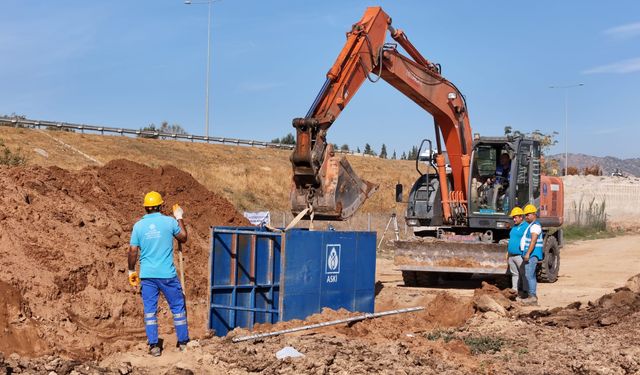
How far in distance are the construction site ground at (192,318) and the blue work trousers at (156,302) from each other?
0.89 feet

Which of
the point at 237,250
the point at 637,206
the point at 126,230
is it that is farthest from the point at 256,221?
the point at 637,206

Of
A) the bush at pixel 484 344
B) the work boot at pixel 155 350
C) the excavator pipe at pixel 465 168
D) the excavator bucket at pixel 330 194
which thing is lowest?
the bush at pixel 484 344

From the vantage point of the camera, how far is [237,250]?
458 inches

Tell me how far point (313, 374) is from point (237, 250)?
3238 millimetres

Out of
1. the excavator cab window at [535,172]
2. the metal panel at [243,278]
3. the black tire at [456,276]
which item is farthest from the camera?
the black tire at [456,276]

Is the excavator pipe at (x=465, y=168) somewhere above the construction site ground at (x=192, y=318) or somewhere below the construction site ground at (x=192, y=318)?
→ above

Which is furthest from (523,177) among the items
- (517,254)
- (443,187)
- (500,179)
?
(517,254)

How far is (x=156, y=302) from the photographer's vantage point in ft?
32.2

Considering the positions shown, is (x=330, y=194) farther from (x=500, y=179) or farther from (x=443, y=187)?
(x=500, y=179)

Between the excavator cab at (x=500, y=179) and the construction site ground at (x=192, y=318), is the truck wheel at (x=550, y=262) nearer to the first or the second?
the construction site ground at (x=192, y=318)

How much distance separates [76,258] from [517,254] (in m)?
7.71

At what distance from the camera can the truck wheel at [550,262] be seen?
18.9 meters

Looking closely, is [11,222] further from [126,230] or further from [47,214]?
[126,230]

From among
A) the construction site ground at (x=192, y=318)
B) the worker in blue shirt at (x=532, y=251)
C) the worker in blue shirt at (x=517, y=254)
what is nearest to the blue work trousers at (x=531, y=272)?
the worker in blue shirt at (x=532, y=251)
